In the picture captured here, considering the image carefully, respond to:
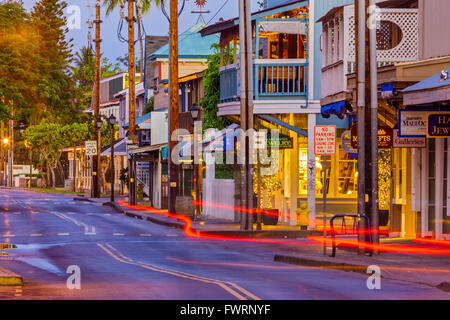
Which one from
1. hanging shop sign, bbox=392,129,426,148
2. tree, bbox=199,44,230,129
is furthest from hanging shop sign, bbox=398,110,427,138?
tree, bbox=199,44,230,129

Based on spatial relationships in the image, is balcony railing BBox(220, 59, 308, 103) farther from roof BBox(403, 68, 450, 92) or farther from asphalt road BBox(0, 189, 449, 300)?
roof BBox(403, 68, 450, 92)

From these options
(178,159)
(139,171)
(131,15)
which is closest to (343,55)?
(178,159)

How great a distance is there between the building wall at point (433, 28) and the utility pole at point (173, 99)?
63.3ft

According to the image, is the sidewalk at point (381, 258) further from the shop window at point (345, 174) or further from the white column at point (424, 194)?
the shop window at point (345, 174)

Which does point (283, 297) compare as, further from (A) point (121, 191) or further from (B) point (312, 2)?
(A) point (121, 191)

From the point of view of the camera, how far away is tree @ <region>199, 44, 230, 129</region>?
4812 cm

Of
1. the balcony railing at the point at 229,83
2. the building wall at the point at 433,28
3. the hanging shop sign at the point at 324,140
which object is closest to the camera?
the building wall at the point at 433,28

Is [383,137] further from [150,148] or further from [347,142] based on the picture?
[150,148]

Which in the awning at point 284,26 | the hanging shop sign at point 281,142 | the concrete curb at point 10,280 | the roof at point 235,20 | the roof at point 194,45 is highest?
the roof at point 194,45

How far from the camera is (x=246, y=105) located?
32.6 meters

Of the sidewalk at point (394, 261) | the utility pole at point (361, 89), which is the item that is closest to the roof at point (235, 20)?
the sidewalk at point (394, 261)

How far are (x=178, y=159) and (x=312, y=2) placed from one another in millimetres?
11902

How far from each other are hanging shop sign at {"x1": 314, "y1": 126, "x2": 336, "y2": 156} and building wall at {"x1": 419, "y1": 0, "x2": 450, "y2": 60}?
3.03 meters

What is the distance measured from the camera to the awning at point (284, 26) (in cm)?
3372
